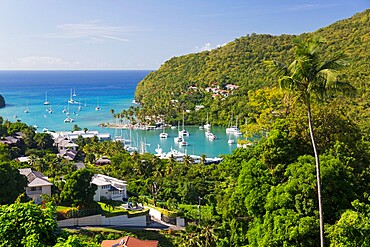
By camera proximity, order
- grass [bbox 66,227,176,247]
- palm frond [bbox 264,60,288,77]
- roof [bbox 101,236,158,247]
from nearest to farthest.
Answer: palm frond [bbox 264,60,288,77] < roof [bbox 101,236,158,247] < grass [bbox 66,227,176,247]

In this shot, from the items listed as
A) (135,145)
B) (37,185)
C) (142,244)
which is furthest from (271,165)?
A: (135,145)

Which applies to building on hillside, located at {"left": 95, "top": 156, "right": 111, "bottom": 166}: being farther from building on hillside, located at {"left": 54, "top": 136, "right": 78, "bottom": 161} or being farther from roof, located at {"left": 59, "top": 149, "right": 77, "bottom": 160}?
roof, located at {"left": 59, "top": 149, "right": 77, "bottom": 160}

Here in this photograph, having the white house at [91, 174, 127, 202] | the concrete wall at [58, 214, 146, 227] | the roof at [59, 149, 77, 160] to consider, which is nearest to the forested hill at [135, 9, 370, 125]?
the roof at [59, 149, 77, 160]

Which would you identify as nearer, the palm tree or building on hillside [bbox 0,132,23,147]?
the palm tree

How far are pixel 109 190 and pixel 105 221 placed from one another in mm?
3654

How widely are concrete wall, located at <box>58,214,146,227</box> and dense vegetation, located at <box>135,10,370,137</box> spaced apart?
2553cm

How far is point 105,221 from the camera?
18.1 metres

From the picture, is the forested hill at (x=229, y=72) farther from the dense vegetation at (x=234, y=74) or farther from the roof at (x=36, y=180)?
the roof at (x=36, y=180)

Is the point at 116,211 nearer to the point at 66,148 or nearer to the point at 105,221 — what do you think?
the point at 105,221

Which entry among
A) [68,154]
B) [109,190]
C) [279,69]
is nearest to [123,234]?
[109,190]

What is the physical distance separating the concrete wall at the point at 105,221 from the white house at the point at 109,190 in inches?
119

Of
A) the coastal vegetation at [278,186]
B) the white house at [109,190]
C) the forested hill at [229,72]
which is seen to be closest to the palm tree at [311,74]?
the coastal vegetation at [278,186]

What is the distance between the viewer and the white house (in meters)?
21.2

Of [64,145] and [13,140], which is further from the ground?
[13,140]
